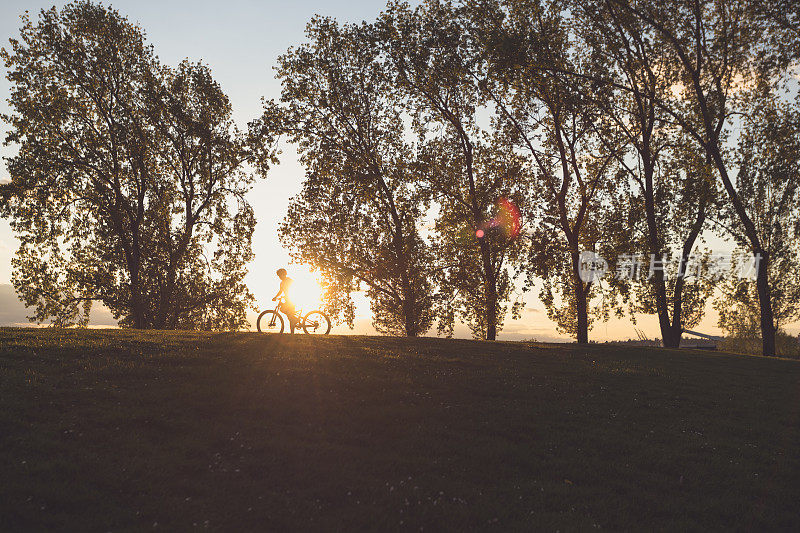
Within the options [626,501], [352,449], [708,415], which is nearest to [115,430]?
[352,449]

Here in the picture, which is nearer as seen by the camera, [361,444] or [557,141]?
[361,444]

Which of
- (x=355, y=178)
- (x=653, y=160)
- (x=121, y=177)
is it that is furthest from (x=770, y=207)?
(x=121, y=177)

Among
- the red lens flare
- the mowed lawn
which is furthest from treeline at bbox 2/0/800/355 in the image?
Result: the mowed lawn

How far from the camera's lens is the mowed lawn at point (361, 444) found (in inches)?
327

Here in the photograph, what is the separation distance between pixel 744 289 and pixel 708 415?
22.8 metres

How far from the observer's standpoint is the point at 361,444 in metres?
10.9

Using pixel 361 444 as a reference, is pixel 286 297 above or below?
above

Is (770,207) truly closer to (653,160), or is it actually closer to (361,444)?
(653,160)

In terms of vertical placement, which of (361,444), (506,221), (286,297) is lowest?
(361,444)

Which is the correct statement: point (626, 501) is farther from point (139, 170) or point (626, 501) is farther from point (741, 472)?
point (139, 170)

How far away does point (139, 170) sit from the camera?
39.6 m

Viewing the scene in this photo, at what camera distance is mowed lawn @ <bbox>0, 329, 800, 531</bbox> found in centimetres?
831

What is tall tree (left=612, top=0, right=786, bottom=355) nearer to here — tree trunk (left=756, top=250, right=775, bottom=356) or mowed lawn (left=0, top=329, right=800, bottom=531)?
tree trunk (left=756, top=250, right=775, bottom=356)

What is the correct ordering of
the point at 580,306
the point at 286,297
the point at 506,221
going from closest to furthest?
1. the point at 286,297
2. the point at 580,306
3. the point at 506,221
